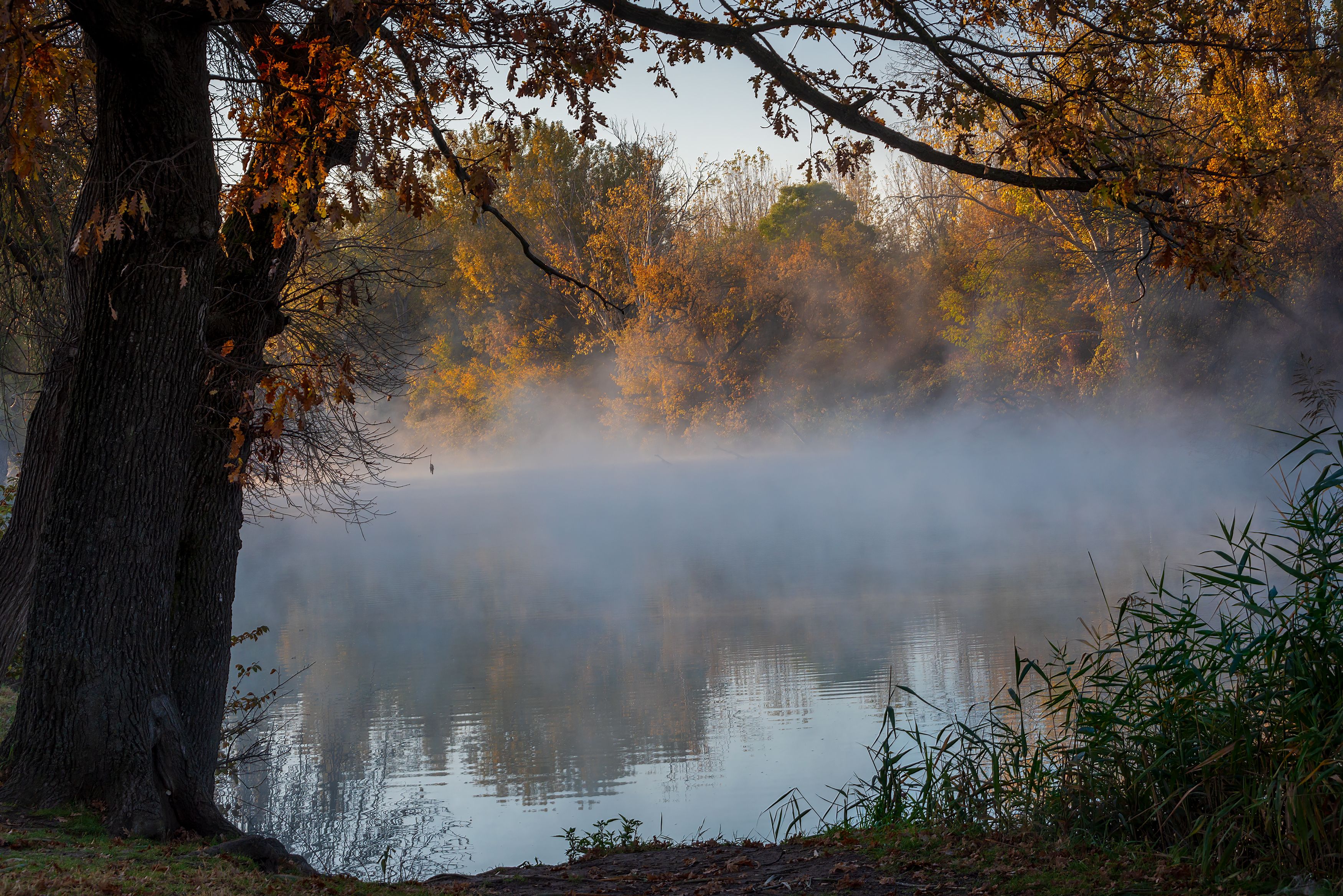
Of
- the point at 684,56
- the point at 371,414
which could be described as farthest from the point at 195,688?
the point at 371,414

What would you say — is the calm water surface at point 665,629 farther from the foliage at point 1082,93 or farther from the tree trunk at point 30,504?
the foliage at point 1082,93

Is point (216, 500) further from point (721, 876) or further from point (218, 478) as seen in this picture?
point (721, 876)

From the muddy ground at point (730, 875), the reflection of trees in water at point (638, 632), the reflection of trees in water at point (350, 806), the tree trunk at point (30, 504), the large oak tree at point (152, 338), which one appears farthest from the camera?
the reflection of trees in water at point (638, 632)

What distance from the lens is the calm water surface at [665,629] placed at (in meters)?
8.32

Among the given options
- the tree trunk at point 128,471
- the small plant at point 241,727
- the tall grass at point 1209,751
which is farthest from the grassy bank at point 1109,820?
the small plant at point 241,727

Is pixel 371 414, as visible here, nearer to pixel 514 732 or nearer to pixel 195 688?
pixel 514 732

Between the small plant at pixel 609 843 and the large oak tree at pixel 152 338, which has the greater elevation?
the large oak tree at pixel 152 338

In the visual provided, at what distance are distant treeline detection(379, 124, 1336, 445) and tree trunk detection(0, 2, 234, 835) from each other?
66.4 ft

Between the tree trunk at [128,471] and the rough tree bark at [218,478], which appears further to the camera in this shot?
the rough tree bark at [218,478]

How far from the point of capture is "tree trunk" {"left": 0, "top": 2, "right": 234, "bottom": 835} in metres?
4.39

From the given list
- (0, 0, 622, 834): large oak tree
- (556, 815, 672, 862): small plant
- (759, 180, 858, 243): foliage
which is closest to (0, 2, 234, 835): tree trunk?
(0, 0, 622, 834): large oak tree

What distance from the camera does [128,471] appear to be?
15.0 feet

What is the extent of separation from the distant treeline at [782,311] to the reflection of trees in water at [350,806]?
1628cm

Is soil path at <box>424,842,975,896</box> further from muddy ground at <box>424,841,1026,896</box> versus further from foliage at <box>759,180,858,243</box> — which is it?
foliage at <box>759,180,858,243</box>
